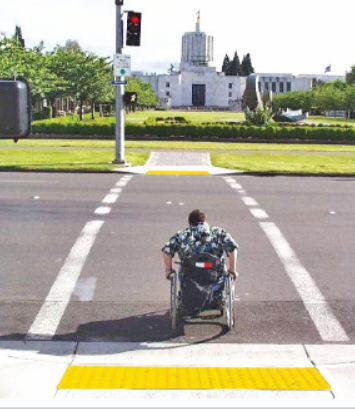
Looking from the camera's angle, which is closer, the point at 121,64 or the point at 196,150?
the point at 121,64

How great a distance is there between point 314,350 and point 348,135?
32.8 meters

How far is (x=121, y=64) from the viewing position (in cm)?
2384

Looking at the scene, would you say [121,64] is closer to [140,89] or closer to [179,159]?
[179,159]

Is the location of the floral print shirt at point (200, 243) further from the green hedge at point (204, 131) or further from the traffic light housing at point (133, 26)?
the green hedge at point (204, 131)

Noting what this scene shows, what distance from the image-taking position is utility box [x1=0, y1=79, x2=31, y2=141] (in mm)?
5102

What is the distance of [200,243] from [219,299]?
2.32ft

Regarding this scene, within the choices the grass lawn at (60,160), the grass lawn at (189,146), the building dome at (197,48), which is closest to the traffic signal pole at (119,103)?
the grass lawn at (60,160)

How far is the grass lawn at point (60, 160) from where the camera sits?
23.5 metres

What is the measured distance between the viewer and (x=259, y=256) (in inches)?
464

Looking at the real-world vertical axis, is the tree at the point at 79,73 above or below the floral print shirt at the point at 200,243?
above

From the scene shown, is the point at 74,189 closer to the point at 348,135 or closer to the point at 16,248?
the point at 16,248

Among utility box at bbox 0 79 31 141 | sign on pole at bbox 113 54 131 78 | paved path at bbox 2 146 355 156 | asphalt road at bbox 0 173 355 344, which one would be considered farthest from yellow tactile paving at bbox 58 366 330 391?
paved path at bbox 2 146 355 156

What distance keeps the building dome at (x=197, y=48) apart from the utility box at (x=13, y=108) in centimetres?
19188

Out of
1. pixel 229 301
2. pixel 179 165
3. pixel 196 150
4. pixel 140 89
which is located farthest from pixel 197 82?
pixel 229 301
